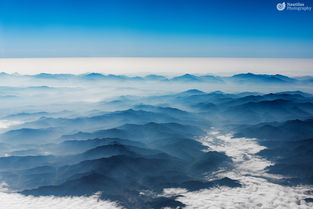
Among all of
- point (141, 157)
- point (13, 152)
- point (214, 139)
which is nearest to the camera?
point (141, 157)

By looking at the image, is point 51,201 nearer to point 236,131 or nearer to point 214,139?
point 214,139

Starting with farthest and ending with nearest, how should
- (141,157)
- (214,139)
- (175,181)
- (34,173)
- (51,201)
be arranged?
(214,139)
(141,157)
(34,173)
(175,181)
(51,201)

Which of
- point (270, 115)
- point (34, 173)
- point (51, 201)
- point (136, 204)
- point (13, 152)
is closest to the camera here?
point (136, 204)

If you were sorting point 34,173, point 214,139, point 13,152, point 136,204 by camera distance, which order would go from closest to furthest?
point 136,204 → point 34,173 → point 13,152 → point 214,139

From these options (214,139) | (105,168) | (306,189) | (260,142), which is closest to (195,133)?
(214,139)

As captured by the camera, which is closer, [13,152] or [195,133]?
[13,152]

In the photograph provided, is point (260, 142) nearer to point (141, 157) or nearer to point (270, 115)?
point (141, 157)

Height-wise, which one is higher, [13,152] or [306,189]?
[306,189]

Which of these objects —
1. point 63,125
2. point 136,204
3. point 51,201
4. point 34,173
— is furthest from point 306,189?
point 63,125

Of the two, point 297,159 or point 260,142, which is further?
point 260,142
